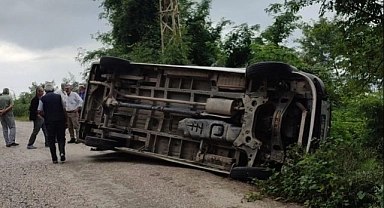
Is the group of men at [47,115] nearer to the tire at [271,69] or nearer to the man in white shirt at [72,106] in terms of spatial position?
the man in white shirt at [72,106]

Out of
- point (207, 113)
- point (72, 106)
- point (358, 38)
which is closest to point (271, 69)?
point (207, 113)

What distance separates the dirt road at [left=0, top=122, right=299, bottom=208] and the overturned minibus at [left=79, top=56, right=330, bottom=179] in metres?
0.39

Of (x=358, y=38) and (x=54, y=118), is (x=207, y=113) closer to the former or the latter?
(x=54, y=118)

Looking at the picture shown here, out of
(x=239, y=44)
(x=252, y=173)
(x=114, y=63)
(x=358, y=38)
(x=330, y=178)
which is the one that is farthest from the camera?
(x=239, y=44)

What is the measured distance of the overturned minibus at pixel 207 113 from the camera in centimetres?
838

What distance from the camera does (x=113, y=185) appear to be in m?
7.80

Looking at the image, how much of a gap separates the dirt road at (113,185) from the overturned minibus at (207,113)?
39cm

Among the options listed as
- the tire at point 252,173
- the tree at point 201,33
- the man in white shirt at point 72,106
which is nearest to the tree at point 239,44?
the tree at point 201,33

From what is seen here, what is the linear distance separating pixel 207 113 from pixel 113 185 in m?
2.28

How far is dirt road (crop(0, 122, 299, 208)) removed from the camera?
6.83m

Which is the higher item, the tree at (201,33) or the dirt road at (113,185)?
the tree at (201,33)

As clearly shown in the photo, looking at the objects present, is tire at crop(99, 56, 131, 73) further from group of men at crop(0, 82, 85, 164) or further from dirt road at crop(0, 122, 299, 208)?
dirt road at crop(0, 122, 299, 208)

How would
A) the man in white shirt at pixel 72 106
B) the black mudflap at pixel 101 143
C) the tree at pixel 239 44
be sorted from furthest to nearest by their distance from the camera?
1. the tree at pixel 239 44
2. the man in white shirt at pixel 72 106
3. the black mudflap at pixel 101 143

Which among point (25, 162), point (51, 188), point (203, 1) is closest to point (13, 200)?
point (51, 188)
